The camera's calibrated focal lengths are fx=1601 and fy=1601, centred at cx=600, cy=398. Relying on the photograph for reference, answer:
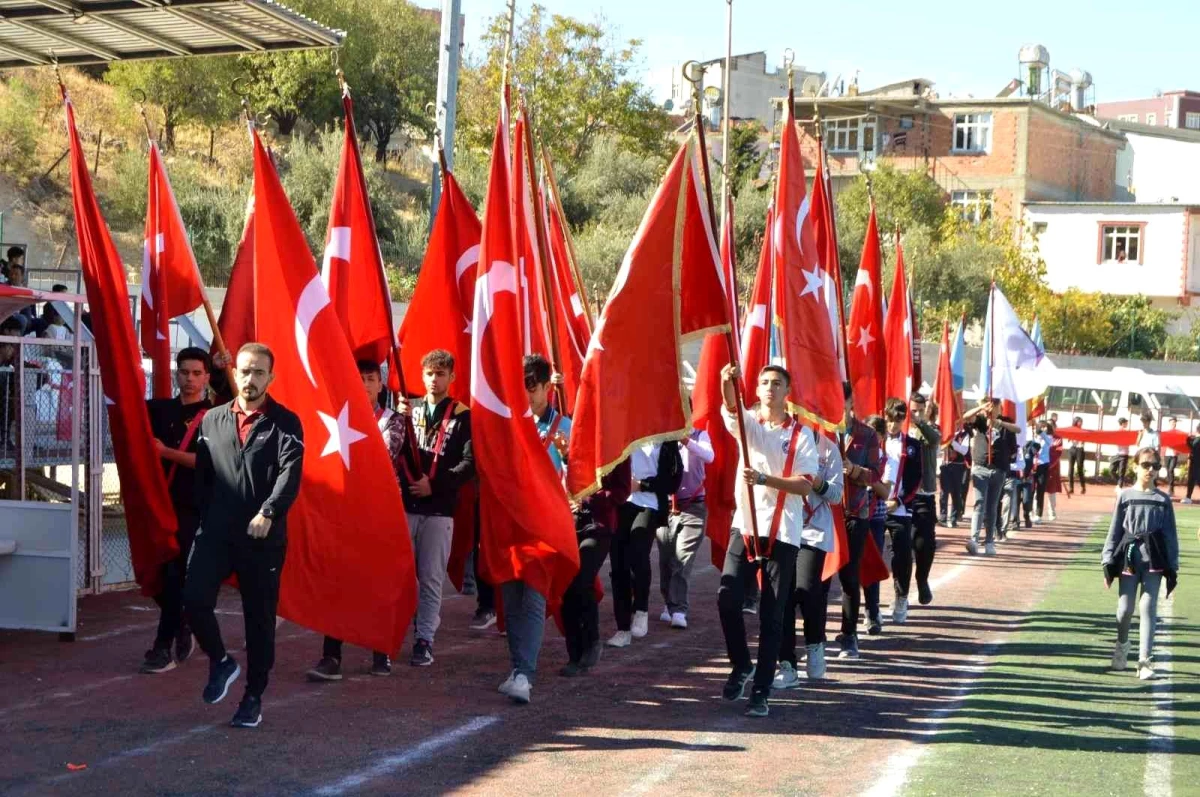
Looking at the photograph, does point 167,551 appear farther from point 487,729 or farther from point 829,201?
point 829,201

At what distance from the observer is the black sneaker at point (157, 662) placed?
938 cm

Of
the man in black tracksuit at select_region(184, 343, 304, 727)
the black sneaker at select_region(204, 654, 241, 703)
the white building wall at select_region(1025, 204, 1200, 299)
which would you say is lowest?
the black sneaker at select_region(204, 654, 241, 703)

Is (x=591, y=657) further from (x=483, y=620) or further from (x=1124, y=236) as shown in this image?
(x=1124, y=236)

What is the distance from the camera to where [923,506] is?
567 inches

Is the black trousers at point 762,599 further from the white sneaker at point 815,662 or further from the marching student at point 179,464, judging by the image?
the marching student at point 179,464

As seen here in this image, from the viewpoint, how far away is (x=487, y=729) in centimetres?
812

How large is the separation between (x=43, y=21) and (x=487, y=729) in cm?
786

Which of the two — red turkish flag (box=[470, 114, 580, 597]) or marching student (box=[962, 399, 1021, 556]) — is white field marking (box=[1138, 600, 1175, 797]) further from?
marching student (box=[962, 399, 1021, 556])

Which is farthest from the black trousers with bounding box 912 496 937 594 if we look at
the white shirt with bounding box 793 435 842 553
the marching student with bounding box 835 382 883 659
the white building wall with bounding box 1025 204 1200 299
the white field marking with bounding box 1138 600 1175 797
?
the white building wall with bounding box 1025 204 1200 299

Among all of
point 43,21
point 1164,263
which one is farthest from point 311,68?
point 43,21

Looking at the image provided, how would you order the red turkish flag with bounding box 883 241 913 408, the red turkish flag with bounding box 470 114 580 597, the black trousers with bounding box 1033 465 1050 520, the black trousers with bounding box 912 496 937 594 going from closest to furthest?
the red turkish flag with bounding box 470 114 580 597
the black trousers with bounding box 912 496 937 594
the red turkish flag with bounding box 883 241 913 408
the black trousers with bounding box 1033 465 1050 520

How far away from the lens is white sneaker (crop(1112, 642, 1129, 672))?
11.2 m

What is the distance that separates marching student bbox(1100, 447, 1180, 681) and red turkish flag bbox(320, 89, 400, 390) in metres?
5.08

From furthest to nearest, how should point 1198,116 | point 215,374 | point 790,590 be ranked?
1. point 1198,116
2. point 215,374
3. point 790,590
